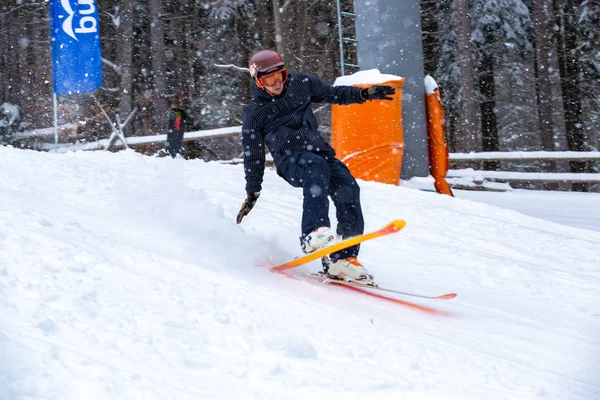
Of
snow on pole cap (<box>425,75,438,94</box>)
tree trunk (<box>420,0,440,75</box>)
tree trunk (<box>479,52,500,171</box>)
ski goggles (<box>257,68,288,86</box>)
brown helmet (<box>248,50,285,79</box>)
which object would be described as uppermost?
tree trunk (<box>420,0,440,75</box>)

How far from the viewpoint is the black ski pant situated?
4.43m

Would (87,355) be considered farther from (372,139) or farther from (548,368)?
(372,139)

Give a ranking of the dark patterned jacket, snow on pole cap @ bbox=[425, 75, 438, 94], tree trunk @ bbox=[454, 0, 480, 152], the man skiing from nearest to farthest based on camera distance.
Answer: the man skiing
the dark patterned jacket
snow on pole cap @ bbox=[425, 75, 438, 94]
tree trunk @ bbox=[454, 0, 480, 152]

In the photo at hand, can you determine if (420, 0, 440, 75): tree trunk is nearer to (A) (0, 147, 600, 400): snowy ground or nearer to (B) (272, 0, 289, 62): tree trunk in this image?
(B) (272, 0, 289, 62): tree trunk

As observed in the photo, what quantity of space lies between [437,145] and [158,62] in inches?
550

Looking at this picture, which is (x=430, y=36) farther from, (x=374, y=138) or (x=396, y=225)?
(x=396, y=225)

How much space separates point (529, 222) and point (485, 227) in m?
0.81

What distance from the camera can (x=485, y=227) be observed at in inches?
275

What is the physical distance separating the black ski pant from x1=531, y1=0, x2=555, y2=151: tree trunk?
15.6m

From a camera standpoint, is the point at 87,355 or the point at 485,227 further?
the point at 485,227

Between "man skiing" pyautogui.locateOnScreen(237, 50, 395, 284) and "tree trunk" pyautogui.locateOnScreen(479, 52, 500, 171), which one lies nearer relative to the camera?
"man skiing" pyautogui.locateOnScreen(237, 50, 395, 284)

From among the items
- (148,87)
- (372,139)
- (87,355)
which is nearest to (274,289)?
(87,355)

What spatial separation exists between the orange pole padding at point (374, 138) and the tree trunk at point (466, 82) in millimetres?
8762

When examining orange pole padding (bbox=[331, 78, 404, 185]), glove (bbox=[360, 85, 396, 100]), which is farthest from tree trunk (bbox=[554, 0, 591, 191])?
glove (bbox=[360, 85, 396, 100])
